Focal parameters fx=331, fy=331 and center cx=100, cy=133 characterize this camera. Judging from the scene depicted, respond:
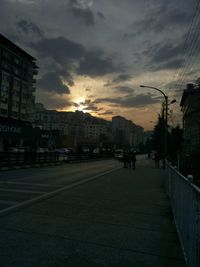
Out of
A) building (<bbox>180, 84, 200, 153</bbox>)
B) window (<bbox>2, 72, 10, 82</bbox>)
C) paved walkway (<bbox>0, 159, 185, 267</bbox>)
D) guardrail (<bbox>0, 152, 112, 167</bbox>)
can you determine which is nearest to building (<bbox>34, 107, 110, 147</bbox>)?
window (<bbox>2, 72, 10, 82</bbox>)

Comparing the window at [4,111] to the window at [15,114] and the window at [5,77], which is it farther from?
the window at [5,77]

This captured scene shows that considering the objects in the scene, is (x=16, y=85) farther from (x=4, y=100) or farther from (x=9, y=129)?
(x=9, y=129)

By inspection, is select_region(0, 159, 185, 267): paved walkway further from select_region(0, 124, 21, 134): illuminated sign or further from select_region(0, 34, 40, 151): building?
select_region(0, 34, 40, 151): building

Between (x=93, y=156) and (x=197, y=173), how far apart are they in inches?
1602

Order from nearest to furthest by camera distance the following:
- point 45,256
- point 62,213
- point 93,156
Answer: point 45,256 < point 62,213 < point 93,156

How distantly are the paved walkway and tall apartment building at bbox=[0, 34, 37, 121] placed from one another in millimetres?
72611

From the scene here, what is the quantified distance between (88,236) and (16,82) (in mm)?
83843

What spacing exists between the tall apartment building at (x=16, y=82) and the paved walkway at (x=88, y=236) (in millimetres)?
72611

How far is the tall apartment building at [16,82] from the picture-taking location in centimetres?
7944

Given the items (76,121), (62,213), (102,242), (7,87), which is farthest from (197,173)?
(76,121)


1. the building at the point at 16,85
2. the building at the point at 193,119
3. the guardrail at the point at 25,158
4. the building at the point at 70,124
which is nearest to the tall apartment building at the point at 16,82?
the building at the point at 16,85

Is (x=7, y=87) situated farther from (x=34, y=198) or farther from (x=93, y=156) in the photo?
(x=34, y=198)

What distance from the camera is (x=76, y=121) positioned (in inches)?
6585

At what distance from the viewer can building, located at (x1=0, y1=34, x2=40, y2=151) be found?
7900cm
